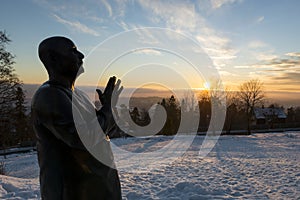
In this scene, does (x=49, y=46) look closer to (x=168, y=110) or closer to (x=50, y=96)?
(x=50, y=96)

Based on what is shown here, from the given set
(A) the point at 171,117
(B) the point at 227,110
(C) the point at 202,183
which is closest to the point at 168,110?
(A) the point at 171,117

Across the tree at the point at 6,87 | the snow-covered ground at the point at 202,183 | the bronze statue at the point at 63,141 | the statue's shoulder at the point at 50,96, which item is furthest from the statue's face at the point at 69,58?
the tree at the point at 6,87

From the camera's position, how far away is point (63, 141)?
5.19 feet

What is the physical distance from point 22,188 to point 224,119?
113 feet

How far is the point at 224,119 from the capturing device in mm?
38031

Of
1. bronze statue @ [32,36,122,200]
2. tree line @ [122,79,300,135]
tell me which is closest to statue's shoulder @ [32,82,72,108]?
bronze statue @ [32,36,122,200]

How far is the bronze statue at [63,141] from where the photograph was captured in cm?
155

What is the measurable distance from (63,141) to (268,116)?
5545 cm

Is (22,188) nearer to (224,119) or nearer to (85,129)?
(85,129)

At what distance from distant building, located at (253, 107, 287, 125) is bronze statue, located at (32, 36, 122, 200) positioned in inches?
2122

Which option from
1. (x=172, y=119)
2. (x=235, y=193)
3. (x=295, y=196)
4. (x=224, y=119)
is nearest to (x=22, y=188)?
(x=235, y=193)

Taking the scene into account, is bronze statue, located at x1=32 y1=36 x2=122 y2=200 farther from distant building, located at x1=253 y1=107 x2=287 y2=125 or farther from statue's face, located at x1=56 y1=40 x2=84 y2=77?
distant building, located at x1=253 y1=107 x2=287 y2=125

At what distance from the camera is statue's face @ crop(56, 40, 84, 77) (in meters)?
1.65

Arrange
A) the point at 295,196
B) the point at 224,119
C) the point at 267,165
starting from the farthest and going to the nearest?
the point at 224,119 < the point at 267,165 < the point at 295,196
